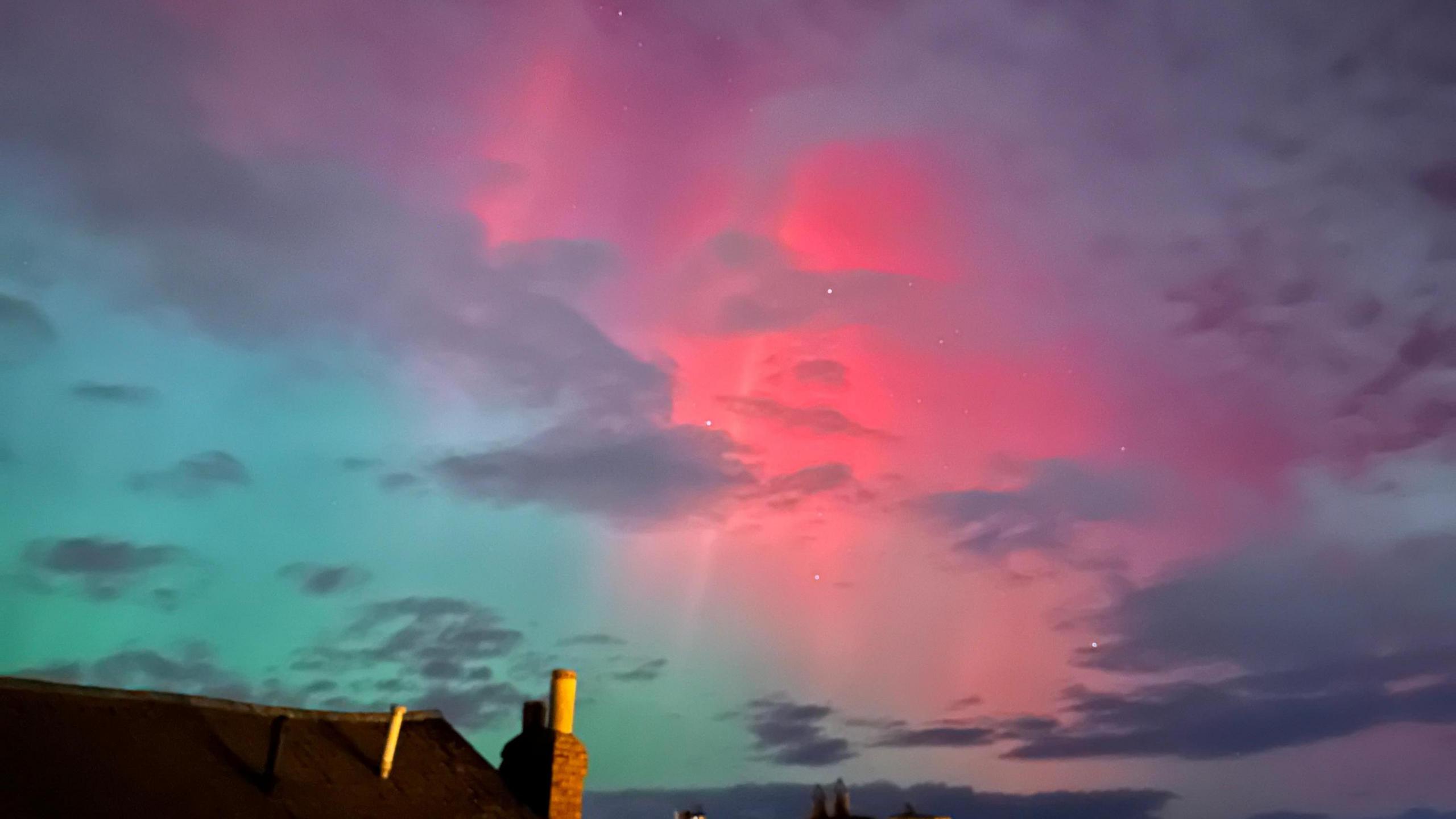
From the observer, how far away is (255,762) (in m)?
17.9

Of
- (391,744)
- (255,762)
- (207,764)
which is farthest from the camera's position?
(391,744)

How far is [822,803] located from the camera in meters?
17.7

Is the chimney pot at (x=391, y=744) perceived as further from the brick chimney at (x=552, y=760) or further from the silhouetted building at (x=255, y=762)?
the brick chimney at (x=552, y=760)

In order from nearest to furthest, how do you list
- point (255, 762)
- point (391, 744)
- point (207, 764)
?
1. point (207, 764)
2. point (255, 762)
3. point (391, 744)

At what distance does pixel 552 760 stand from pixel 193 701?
620 cm

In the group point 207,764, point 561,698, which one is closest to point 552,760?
point 561,698

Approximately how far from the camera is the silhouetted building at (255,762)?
15508 mm

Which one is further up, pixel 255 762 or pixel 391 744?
pixel 391 744

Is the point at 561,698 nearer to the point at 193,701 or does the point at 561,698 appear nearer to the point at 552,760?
the point at 552,760

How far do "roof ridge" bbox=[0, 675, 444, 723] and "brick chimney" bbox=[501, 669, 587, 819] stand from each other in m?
1.98

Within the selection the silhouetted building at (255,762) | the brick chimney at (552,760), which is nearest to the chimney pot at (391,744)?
the silhouetted building at (255,762)

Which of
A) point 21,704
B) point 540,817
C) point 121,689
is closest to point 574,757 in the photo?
point 540,817

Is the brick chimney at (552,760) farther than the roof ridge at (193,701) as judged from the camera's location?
Yes

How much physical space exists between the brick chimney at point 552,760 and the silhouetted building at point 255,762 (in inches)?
0.9
